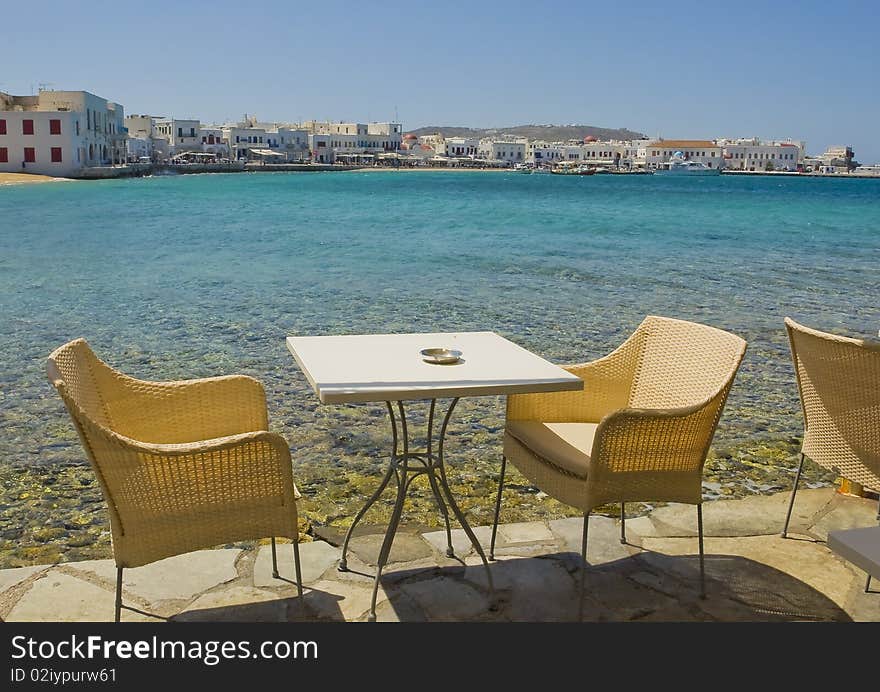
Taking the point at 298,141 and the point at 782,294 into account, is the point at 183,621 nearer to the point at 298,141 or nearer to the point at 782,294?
the point at 782,294

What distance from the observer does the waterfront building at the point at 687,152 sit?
5566 inches

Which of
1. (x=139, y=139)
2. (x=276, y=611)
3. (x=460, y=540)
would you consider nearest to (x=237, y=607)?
(x=276, y=611)

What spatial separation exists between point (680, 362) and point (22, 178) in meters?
60.3

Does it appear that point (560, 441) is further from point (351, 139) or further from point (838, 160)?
point (838, 160)

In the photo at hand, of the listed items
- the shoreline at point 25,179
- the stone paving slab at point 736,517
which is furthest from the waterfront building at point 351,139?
the stone paving slab at point 736,517

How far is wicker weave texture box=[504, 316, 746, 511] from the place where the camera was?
2.71 m

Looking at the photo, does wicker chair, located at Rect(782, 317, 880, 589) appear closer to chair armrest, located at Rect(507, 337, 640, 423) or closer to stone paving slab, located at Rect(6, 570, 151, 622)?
chair armrest, located at Rect(507, 337, 640, 423)

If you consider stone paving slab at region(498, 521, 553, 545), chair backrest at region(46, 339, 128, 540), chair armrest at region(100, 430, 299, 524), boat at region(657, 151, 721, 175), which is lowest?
stone paving slab at region(498, 521, 553, 545)

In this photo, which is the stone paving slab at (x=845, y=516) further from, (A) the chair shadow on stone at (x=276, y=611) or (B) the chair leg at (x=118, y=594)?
(B) the chair leg at (x=118, y=594)

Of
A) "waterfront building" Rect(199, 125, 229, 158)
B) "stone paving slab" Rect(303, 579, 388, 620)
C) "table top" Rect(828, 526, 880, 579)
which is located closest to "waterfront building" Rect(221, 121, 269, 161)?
"waterfront building" Rect(199, 125, 229, 158)

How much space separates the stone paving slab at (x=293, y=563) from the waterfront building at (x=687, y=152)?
145 m

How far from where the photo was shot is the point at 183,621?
261 cm

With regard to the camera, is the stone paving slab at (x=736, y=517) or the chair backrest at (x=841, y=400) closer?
the chair backrest at (x=841, y=400)

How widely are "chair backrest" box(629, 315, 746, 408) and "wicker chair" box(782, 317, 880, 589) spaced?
1.10ft
